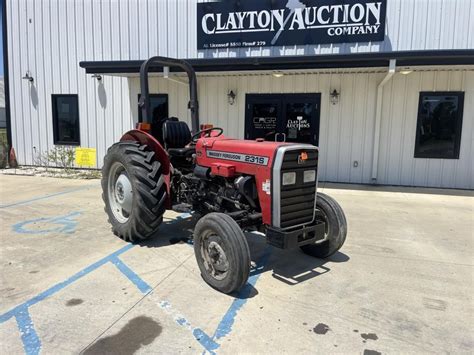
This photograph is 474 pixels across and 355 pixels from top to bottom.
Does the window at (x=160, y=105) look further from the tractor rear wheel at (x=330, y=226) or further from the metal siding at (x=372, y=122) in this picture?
the tractor rear wheel at (x=330, y=226)

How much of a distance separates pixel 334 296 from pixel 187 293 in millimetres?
1309

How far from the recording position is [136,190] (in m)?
4.13

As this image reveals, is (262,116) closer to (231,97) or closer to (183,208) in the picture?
(231,97)

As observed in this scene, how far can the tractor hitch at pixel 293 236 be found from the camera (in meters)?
3.14

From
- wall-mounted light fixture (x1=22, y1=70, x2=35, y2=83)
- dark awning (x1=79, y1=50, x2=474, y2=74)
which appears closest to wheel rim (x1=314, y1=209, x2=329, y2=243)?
dark awning (x1=79, y1=50, x2=474, y2=74)

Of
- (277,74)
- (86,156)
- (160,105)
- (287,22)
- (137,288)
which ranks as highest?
(287,22)

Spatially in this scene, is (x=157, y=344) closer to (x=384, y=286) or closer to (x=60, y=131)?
(x=384, y=286)

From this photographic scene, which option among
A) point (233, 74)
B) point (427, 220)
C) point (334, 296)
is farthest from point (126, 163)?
point (233, 74)

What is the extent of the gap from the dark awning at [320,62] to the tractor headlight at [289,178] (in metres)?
5.13

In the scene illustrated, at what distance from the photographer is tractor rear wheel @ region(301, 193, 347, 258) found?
3.81m

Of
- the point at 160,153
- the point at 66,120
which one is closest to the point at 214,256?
the point at 160,153

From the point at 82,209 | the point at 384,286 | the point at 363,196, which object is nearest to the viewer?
the point at 384,286

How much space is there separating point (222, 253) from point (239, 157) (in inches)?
39.0

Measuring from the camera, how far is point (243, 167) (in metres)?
3.59
